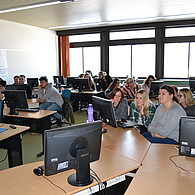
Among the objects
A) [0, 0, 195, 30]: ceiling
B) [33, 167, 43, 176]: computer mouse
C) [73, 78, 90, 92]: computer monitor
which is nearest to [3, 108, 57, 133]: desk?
[33, 167, 43, 176]: computer mouse

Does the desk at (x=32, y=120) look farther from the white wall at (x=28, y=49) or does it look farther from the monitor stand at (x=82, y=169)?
the white wall at (x=28, y=49)

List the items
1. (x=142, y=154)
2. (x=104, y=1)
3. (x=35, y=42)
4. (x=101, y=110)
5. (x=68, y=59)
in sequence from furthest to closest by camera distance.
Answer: (x=68, y=59)
(x=35, y=42)
(x=104, y=1)
(x=101, y=110)
(x=142, y=154)

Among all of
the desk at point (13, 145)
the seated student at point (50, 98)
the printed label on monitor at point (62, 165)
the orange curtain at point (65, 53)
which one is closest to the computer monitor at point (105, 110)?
the desk at point (13, 145)

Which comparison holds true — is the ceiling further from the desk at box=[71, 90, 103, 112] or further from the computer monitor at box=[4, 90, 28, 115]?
the computer monitor at box=[4, 90, 28, 115]

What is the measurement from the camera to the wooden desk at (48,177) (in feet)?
5.02

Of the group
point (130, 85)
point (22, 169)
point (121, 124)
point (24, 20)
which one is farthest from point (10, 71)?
point (22, 169)

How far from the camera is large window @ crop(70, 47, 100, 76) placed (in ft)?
33.6

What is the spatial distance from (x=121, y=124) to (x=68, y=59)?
8056 millimetres

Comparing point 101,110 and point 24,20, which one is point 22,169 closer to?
point 101,110

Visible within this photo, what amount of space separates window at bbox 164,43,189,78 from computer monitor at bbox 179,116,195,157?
24.4 feet

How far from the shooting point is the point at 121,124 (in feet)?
10.4

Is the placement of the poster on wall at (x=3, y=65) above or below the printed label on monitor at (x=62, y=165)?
above

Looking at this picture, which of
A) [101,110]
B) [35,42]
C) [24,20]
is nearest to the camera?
[101,110]

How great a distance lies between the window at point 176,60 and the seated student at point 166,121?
6.35m
